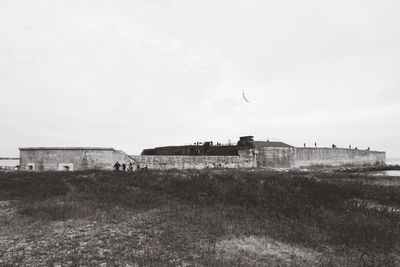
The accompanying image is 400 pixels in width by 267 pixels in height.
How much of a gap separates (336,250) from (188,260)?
12.8 feet

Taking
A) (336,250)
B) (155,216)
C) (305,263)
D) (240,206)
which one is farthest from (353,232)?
(155,216)

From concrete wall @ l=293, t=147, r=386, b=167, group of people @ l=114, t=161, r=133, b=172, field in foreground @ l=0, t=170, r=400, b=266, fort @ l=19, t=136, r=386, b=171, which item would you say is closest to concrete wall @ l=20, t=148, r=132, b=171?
fort @ l=19, t=136, r=386, b=171

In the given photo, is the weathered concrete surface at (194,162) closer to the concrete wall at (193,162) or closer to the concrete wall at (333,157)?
the concrete wall at (193,162)

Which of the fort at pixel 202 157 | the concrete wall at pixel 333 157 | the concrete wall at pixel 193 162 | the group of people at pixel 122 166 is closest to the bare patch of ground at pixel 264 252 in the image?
the group of people at pixel 122 166

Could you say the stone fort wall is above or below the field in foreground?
above

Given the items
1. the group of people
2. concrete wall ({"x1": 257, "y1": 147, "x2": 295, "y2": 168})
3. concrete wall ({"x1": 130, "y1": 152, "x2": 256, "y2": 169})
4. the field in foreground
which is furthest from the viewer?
concrete wall ({"x1": 257, "y1": 147, "x2": 295, "y2": 168})

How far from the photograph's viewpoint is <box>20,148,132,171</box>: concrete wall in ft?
106

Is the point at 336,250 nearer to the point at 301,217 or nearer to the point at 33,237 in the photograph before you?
the point at 301,217

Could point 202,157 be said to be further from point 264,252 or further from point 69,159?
point 264,252

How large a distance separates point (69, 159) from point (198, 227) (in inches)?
1014

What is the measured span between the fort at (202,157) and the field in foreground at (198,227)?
1432cm

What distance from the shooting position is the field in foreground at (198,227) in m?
7.88

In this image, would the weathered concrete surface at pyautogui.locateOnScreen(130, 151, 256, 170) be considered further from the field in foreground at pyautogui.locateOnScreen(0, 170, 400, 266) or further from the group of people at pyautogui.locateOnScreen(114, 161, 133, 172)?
the field in foreground at pyautogui.locateOnScreen(0, 170, 400, 266)

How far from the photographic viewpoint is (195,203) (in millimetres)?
14977
